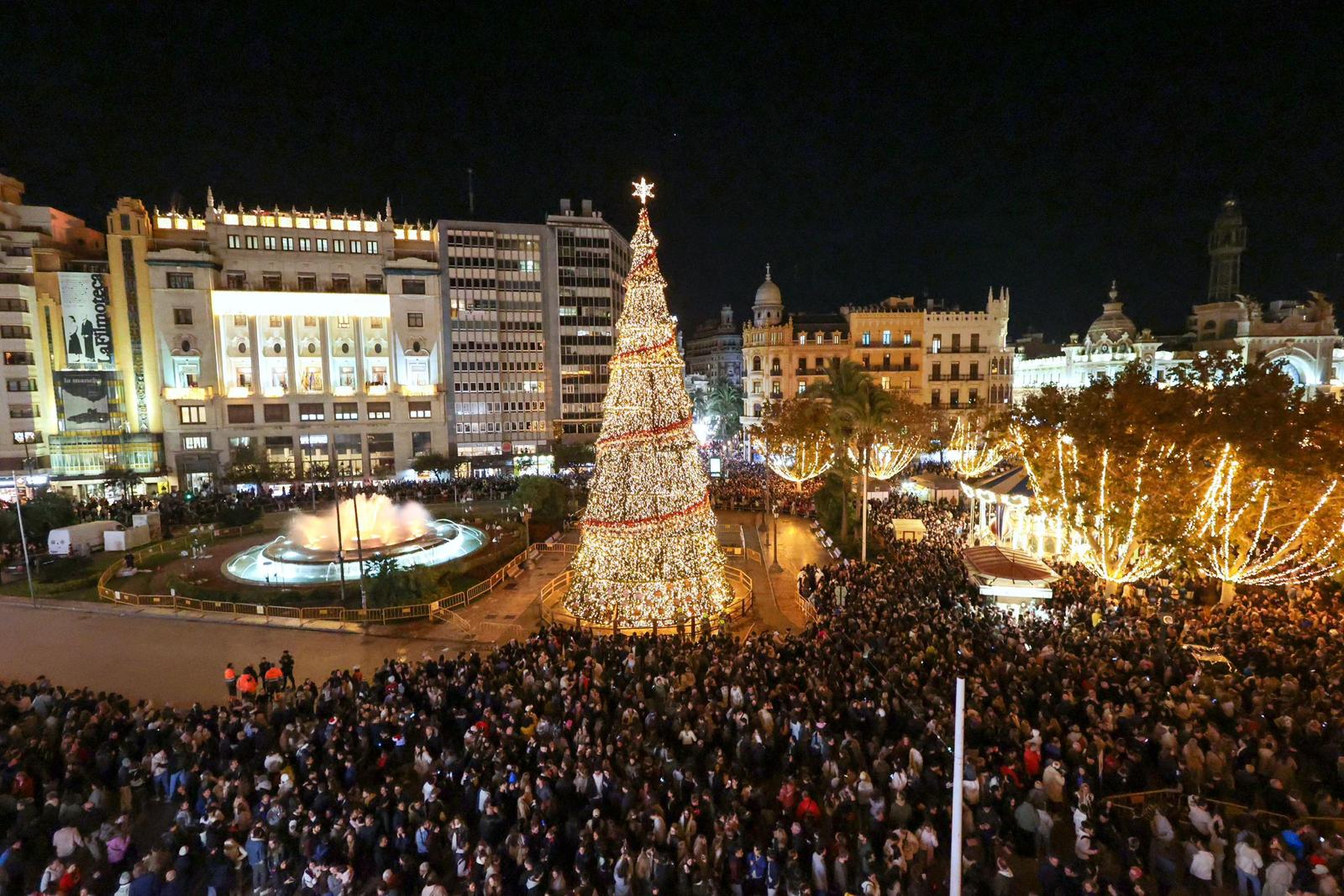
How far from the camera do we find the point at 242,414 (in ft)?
191

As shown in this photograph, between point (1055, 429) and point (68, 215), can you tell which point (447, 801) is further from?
point (68, 215)

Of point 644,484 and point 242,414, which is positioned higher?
point 242,414

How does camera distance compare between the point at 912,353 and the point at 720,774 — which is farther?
the point at 912,353

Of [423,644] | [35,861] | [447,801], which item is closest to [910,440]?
[423,644]

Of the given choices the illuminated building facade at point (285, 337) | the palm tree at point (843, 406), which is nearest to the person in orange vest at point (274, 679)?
the palm tree at point (843, 406)

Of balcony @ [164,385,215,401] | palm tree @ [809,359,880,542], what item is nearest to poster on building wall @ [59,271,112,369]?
balcony @ [164,385,215,401]

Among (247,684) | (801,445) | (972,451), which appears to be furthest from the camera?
(972,451)

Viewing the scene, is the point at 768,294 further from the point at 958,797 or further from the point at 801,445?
the point at 958,797

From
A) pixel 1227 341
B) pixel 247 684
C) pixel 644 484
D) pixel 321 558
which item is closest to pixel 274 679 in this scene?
pixel 247 684

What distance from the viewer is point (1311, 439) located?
17.6 m

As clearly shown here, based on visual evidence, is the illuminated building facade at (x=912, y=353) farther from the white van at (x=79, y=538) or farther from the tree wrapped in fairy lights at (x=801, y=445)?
the white van at (x=79, y=538)

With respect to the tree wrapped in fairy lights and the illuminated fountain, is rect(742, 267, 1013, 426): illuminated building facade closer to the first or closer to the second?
the tree wrapped in fairy lights

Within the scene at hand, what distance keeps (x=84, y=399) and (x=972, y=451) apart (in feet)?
216

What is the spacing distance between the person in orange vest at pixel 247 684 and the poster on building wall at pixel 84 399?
2067 inches
